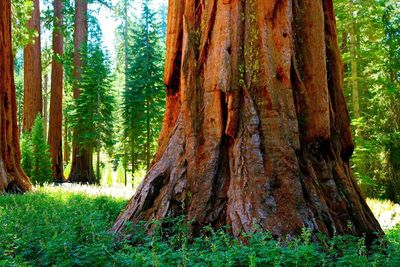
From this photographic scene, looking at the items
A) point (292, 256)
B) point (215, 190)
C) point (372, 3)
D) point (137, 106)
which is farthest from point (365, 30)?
point (292, 256)

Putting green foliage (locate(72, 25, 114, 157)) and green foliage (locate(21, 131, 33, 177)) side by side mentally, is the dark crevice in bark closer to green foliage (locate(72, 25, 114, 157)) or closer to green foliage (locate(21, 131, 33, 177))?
green foliage (locate(21, 131, 33, 177))

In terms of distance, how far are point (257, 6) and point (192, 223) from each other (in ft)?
8.05

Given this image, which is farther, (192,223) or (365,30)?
(365,30)

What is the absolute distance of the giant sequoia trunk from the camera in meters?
4.63

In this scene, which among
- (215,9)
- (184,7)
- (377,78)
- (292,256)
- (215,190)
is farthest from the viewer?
(377,78)

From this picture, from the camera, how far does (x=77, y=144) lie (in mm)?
21625

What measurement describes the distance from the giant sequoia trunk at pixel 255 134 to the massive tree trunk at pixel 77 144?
1657 cm

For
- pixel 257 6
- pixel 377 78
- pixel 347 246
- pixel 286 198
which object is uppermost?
pixel 377 78

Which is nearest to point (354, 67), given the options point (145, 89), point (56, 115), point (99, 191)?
point (145, 89)

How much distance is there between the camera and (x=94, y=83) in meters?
21.4

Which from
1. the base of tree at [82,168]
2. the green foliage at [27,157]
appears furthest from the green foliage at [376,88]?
the base of tree at [82,168]

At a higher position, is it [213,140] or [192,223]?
[213,140]

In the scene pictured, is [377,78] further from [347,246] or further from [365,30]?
[347,246]

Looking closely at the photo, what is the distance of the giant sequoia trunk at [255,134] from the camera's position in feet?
15.2
